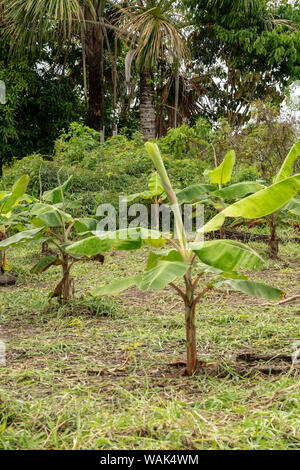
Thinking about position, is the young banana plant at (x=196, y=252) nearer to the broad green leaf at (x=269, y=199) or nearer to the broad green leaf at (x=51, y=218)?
the broad green leaf at (x=269, y=199)

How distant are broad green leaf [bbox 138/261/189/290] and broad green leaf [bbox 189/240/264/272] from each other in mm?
93

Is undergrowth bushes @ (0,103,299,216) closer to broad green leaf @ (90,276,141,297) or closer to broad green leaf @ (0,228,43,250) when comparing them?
broad green leaf @ (0,228,43,250)

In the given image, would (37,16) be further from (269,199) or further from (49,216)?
(269,199)

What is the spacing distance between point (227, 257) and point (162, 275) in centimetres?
28

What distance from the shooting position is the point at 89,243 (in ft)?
6.79

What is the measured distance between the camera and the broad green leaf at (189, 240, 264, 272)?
1.82m

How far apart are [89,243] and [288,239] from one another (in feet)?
17.6

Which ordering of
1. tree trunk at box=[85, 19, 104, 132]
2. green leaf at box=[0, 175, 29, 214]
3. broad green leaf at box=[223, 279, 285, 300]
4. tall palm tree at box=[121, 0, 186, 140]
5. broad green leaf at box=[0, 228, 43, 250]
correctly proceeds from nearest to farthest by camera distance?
broad green leaf at box=[223, 279, 285, 300]
broad green leaf at box=[0, 228, 43, 250]
green leaf at box=[0, 175, 29, 214]
tall palm tree at box=[121, 0, 186, 140]
tree trunk at box=[85, 19, 104, 132]

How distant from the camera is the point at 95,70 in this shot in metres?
10.9

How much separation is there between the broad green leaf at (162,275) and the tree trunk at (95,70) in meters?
9.69

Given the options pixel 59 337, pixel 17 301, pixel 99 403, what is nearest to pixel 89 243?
pixel 99 403

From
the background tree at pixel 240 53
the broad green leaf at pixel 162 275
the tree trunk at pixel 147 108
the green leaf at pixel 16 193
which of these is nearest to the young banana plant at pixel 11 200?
the green leaf at pixel 16 193

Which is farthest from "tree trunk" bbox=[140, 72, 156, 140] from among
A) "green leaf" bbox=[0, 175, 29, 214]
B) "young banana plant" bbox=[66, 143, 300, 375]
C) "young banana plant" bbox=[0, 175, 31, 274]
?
"young banana plant" bbox=[66, 143, 300, 375]
